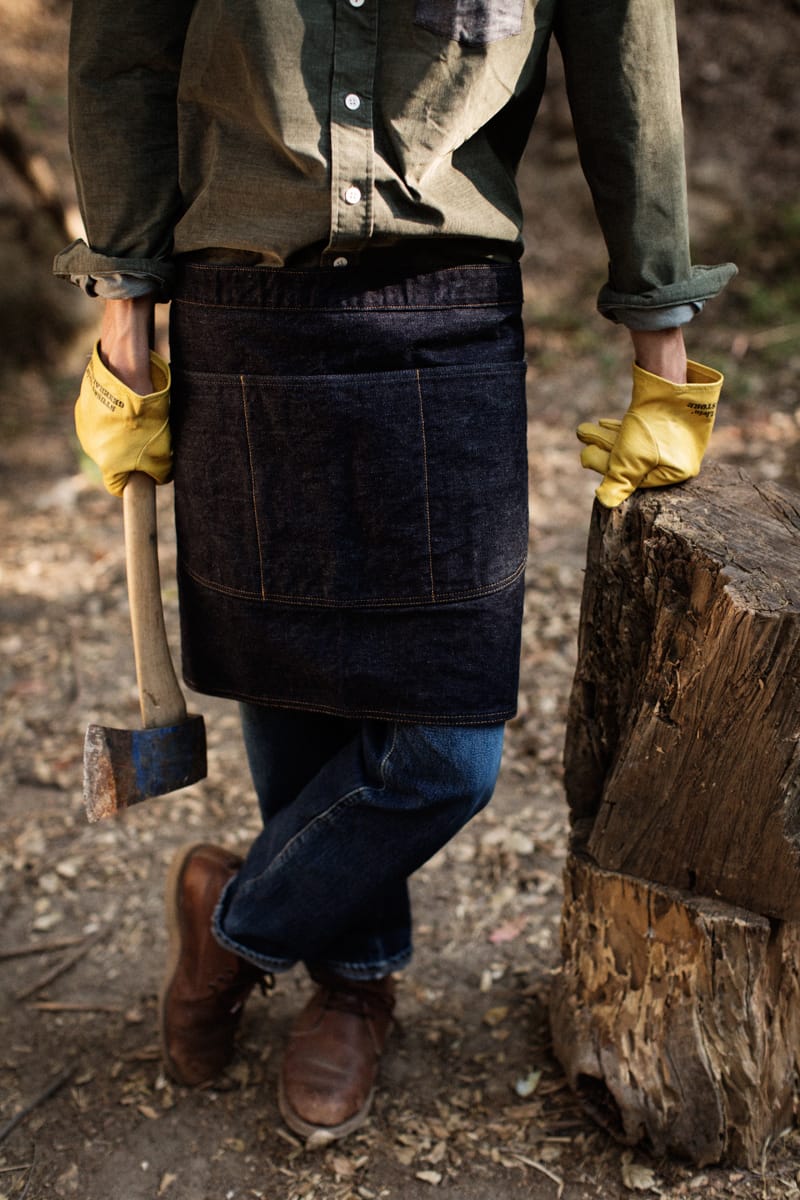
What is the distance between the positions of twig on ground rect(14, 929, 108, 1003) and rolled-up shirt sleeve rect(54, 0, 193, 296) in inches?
55.3

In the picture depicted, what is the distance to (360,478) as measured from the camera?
138cm

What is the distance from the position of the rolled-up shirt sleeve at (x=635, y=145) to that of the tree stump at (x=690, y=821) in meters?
0.30

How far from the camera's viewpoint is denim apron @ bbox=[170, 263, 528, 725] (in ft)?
4.44

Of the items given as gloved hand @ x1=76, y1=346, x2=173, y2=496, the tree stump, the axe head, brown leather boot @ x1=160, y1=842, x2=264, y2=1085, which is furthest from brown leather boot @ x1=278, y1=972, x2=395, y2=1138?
gloved hand @ x1=76, y1=346, x2=173, y2=496

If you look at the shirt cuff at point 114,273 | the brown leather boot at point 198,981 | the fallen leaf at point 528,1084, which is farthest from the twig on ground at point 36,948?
the shirt cuff at point 114,273

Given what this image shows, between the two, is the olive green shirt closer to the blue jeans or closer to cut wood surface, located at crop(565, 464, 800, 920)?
cut wood surface, located at crop(565, 464, 800, 920)

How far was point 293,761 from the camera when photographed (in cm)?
173

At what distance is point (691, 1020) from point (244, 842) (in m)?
1.25

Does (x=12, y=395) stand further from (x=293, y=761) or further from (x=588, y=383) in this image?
(x=293, y=761)

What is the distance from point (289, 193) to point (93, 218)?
32 cm

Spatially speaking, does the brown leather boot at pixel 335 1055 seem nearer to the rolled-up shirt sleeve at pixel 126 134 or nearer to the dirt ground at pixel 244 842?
the dirt ground at pixel 244 842

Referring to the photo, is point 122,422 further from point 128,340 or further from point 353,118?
point 353,118

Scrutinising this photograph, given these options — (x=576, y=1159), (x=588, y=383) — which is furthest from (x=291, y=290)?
(x=588, y=383)

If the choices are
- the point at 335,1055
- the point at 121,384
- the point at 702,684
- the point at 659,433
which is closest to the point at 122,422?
the point at 121,384
